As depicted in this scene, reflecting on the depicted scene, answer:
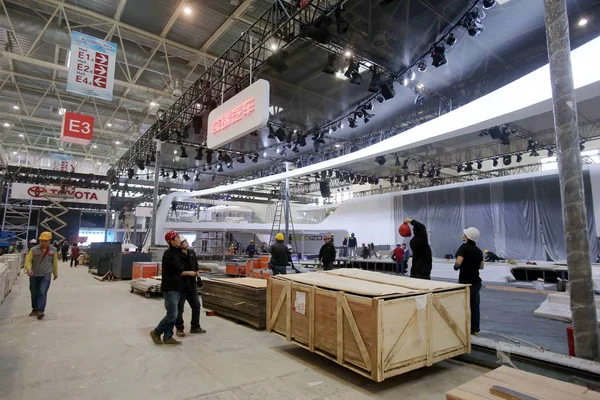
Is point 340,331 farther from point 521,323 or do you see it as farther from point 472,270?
point 521,323

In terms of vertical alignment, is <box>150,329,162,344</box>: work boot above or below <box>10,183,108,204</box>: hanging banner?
below

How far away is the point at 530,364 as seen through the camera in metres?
3.56

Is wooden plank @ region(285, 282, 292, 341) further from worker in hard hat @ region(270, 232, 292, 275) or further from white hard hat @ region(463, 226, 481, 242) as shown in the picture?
worker in hard hat @ region(270, 232, 292, 275)

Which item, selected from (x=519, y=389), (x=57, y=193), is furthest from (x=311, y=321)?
(x=57, y=193)

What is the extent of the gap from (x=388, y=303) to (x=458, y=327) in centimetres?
125

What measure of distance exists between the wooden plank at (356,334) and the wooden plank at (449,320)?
0.95m

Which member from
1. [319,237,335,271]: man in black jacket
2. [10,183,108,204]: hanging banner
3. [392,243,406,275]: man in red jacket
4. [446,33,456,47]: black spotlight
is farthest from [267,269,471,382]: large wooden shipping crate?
[10,183,108,204]: hanging banner

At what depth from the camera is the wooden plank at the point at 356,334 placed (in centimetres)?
316

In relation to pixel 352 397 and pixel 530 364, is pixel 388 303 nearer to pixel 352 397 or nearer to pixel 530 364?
pixel 352 397

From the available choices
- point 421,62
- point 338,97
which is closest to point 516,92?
point 421,62

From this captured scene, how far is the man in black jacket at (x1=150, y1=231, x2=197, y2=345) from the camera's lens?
4.56 metres

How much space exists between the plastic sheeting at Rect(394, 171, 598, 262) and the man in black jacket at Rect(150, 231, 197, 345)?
15.8 metres

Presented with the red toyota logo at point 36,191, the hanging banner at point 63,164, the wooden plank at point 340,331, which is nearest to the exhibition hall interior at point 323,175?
the wooden plank at point 340,331

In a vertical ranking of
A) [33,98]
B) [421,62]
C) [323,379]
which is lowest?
[323,379]
